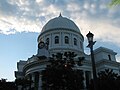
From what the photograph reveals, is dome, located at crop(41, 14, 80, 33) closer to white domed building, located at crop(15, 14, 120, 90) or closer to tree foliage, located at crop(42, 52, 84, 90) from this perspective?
white domed building, located at crop(15, 14, 120, 90)

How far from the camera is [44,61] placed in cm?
4716

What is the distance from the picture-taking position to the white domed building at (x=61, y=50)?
4853cm

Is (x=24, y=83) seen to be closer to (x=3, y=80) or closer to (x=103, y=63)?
(x=3, y=80)

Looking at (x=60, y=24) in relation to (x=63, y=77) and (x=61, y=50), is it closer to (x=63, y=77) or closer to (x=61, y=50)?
(x=61, y=50)

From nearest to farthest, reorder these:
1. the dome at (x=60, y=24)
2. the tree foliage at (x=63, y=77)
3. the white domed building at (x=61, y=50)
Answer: the tree foliage at (x=63, y=77)
the white domed building at (x=61, y=50)
the dome at (x=60, y=24)

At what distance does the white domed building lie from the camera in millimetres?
48531

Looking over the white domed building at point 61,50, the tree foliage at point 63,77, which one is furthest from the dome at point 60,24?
the tree foliage at point 63,77

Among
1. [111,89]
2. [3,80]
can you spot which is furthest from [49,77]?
[3,80]

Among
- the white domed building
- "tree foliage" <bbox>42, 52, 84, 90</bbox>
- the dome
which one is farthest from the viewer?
the dome

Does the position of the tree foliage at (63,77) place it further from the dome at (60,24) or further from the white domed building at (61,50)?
the dome at (60,24)

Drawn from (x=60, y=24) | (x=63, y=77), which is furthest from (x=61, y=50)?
(x=63, y=77)

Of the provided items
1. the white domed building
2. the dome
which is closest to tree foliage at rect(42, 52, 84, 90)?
the white domed building

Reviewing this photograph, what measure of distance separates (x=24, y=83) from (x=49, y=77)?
63.4ft

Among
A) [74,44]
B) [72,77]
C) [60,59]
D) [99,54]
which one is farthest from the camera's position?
[74,44]
